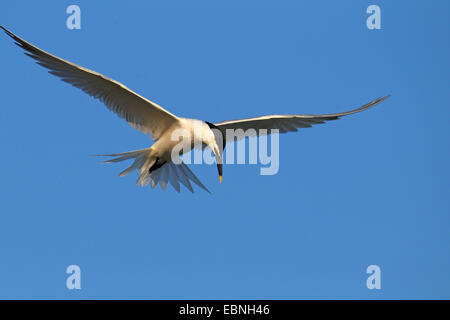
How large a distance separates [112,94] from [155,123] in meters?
0.91

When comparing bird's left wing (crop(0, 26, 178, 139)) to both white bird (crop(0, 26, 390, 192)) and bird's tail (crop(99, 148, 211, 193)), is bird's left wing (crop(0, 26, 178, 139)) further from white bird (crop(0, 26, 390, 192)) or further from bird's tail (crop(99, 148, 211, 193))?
bird's tail (crop(99, 148, 211, 193))

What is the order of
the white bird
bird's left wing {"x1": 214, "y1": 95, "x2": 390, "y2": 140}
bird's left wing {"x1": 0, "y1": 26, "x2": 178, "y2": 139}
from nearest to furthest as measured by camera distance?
bird's left wing {"x1": 0, "y1": 26, "x2": 178, "y2": 139} → the white bird → bird's left wing {"x1": 214, "y1": 95, "x2": 390, "y2": 140}

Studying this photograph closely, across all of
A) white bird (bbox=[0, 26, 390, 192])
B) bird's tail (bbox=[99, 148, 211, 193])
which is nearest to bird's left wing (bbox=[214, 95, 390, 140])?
white bird (bbox=[0, 26, 390, 192])

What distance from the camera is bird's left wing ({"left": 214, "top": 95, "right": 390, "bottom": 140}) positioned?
1062 centimetres

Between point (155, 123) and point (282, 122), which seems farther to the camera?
point (282, 122)

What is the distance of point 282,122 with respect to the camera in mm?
11047

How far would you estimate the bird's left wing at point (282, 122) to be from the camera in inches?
418

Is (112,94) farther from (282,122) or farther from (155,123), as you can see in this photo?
(282,122)

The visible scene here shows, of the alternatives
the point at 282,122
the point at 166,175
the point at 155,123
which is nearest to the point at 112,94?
the point at 155,123

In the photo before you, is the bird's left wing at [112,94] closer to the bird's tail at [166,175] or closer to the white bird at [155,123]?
the white bird at [155,123]

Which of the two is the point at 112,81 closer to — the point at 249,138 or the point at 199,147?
the point at 199,147

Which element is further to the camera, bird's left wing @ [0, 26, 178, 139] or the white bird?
the white bird

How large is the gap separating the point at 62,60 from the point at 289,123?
4191mm
